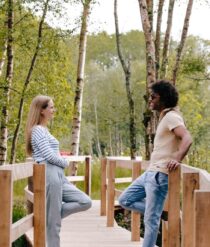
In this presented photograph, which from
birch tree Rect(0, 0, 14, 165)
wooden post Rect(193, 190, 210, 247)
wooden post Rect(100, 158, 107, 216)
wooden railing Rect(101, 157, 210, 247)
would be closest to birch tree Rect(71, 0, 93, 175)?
birch tree Rect(0, 0, 14, 165)

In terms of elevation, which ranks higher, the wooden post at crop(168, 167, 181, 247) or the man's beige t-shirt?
the man's beige t-shirt

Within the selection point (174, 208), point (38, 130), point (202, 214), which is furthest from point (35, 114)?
point (202, 214)

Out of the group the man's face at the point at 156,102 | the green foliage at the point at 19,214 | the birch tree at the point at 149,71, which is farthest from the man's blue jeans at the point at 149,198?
the birch tree at the point at 149,71

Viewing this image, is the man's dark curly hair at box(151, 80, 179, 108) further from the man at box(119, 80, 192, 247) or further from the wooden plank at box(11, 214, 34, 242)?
the wooden plank at box(11, 214, 34, 242)

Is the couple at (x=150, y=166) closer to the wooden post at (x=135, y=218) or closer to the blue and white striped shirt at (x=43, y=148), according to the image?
the blue and white striped shirt at (x=43, y=148)

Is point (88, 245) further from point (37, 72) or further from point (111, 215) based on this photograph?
point (37, 72)

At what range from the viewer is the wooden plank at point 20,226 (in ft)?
16.0

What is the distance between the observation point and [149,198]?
572cm

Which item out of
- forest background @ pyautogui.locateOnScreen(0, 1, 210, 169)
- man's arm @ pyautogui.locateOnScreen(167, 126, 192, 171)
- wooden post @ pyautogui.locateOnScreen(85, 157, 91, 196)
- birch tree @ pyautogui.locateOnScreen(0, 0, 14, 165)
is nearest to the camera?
man's arm @ pyautogui.locateOnScreen(167, 126, 192, 171)

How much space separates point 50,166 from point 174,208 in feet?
3.49

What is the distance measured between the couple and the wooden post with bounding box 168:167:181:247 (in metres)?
0.09

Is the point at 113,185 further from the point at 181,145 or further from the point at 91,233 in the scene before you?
the point at 181,145

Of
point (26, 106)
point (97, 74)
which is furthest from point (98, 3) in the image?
point (97, 74)

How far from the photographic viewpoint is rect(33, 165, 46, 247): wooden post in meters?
5.66
